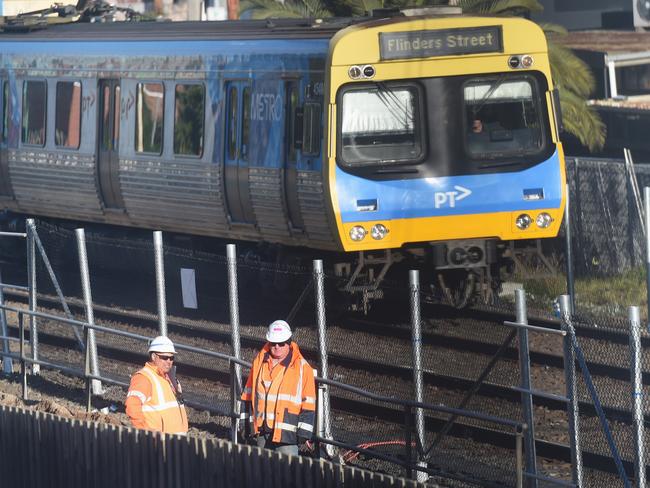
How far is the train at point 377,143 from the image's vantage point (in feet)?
51.3

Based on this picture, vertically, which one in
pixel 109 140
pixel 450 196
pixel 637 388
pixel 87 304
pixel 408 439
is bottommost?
→ pixel 408 439

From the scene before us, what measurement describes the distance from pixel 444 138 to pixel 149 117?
4.69 metres

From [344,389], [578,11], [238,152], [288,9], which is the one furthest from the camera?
[578,11]

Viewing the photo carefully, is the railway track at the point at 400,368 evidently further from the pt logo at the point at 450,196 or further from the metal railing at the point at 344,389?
the pt logo at the point at 450,196

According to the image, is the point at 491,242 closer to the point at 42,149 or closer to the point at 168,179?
the point at 168,179

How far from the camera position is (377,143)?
15844 millimetres

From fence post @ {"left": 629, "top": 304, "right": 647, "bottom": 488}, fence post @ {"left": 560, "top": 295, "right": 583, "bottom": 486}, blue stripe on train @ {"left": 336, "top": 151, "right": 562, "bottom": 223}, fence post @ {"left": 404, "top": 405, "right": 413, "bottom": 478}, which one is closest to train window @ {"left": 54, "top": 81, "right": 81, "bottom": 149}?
blue stripe on train @ {"left": 336, "top": 151, "right": 562, "bottom": 223}

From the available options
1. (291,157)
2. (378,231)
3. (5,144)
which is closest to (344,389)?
(378,231)

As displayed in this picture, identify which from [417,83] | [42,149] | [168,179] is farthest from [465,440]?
[42,149]

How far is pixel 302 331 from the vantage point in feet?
45.4

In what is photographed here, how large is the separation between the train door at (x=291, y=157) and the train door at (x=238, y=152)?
845 millimetres

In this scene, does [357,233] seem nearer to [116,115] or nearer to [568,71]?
[116,115]

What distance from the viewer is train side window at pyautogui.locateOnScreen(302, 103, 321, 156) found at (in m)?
15.8

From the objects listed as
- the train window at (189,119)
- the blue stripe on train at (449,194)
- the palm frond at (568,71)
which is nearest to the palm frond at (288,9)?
the palm frond at (568,71)
